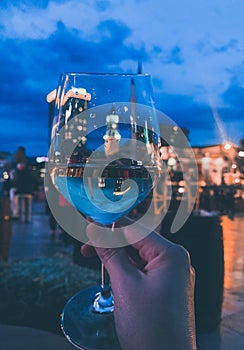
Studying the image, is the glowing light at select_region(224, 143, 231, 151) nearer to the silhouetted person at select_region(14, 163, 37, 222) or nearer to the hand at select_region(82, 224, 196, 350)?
the silhouetted person at select_region(14, 163, 37, 222)

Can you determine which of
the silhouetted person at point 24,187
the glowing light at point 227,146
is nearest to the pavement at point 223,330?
the silhouetted person at point 24,187

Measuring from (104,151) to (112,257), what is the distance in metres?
0.19

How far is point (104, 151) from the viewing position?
0.66 metres

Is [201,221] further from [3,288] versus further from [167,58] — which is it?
[167,58]

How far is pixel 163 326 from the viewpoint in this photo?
0.59m

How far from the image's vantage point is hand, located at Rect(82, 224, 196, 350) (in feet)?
1.95

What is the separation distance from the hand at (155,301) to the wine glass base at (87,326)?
67 mm

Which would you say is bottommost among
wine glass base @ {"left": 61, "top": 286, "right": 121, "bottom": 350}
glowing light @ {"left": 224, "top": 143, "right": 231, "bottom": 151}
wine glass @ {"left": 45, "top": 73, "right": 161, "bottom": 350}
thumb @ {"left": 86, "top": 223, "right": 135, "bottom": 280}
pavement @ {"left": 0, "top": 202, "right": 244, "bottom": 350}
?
pavement @ {"left": 0, "top": 202, "right": 244, "bottom": 350}

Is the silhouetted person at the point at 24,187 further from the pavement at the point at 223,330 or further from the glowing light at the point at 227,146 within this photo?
the glowing light at the point at 227,146

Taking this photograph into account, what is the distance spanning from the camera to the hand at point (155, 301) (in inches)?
23.4

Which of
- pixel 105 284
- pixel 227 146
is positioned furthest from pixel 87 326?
pixel 227 146

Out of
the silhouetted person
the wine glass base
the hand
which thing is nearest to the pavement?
the wine glass base

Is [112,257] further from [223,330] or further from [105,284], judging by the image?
[223,330]

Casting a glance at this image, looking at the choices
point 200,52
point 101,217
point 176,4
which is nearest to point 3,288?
point 101,217
